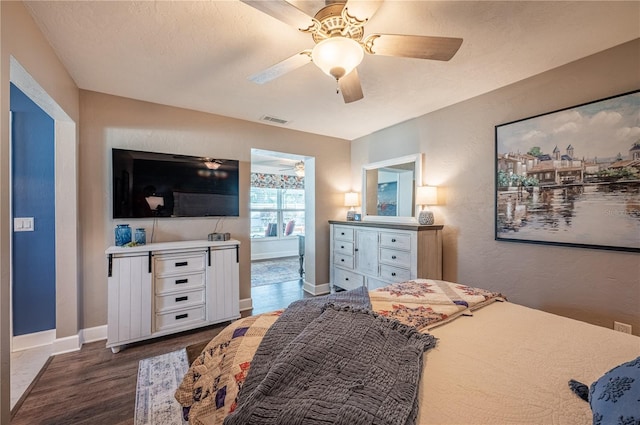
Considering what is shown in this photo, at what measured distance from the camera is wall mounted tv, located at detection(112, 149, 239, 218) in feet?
8.82

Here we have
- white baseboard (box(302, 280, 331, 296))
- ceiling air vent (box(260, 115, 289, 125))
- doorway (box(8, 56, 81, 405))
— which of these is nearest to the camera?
doorway (box(8, 56, 81, 405))

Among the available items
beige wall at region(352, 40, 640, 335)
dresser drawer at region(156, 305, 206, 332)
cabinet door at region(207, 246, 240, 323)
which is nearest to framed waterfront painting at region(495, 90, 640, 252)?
beige wall at region(352, 40, 640, 335)

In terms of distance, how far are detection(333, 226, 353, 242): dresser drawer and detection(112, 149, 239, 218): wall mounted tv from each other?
1.46 m

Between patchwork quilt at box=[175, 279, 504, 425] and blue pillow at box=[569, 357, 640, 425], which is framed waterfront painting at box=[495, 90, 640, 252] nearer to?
patchwork quilt at box=[175, 279, 504, 425]

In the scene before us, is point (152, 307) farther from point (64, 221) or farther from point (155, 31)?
point (155, 31)

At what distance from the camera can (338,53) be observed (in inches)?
53.2

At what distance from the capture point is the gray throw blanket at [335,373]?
740mm

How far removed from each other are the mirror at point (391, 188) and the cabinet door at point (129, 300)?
284cm

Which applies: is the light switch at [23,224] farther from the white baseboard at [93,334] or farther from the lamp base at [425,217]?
the lamp base at [425,217]

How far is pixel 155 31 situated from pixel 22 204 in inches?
82.7

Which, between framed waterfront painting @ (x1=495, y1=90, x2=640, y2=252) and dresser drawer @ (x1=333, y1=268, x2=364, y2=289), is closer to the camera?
framed waterfront painting @ (x1=495, y1=90, x2=640, y2=252)

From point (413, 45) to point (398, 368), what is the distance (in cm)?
155

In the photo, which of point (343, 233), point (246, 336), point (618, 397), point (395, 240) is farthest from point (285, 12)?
point (343, 233)

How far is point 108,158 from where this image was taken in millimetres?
2676
